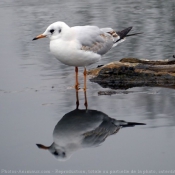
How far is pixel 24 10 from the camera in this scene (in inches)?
611

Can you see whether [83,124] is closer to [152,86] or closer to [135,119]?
[135,119]

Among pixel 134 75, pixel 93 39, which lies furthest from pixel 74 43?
pixel 134 75

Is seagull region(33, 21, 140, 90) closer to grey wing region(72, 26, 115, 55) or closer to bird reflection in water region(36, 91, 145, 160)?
grey wing region(72, 26, 115, 55)

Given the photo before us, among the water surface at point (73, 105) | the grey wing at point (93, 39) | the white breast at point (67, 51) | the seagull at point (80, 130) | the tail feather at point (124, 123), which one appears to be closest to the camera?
the water surface at point (73, 105)

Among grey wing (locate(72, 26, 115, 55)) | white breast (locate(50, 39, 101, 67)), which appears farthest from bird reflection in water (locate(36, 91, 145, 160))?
grey wing (locate(72, 26, 115, 55))

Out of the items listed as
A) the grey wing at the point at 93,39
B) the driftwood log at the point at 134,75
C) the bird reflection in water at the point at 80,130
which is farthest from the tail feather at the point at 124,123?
the grey wing at the point at 93,39

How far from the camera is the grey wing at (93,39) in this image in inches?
326

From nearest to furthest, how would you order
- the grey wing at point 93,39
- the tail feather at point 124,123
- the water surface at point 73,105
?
the water surface at point 73,105 → the tail feather at point 124,123 → the grey wing at point 93,39

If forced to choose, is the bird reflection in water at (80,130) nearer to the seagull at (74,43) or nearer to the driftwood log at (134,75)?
the seagull at (74,43)

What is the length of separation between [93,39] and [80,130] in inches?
91.7

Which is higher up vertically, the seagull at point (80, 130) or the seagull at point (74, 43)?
the seagull at point (74, 43)

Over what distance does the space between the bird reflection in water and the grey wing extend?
130cm

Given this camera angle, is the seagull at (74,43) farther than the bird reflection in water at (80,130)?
Yes

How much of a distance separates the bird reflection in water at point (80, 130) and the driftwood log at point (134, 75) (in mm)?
1347
